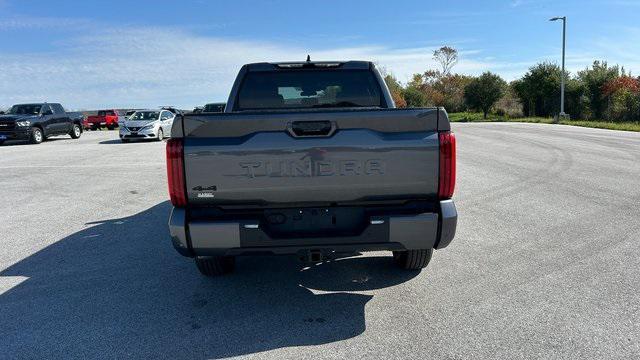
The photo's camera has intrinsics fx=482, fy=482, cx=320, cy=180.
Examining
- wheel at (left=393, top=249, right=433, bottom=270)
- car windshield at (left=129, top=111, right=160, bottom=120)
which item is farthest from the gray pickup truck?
car windshield at (left=129, top=111, right=160, bottom=120)

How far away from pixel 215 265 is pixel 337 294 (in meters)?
1.20

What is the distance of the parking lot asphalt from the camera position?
3.32 metres

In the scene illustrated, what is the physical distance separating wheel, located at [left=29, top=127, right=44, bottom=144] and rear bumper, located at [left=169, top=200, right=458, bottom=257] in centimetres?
2349

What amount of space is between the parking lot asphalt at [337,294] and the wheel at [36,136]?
59.7 ft

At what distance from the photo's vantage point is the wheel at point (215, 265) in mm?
4438

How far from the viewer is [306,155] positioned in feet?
11.4

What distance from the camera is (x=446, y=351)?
10.4 feet

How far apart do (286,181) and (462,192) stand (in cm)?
609

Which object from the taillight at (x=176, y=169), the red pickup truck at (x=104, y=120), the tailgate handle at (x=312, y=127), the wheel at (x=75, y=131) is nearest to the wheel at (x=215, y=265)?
the taillight at (x=176, y=169)

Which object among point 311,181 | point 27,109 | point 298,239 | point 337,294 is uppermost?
point 27,109

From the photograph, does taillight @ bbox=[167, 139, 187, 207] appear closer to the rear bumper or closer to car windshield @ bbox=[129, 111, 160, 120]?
the rear bumper

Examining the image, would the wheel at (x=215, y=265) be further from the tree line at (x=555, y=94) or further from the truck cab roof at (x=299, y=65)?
the tree line at (x=555, y=94)

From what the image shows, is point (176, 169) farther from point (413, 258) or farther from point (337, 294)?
point (413, 258)

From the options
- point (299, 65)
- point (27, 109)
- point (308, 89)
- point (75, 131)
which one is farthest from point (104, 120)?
point (299, 65)
